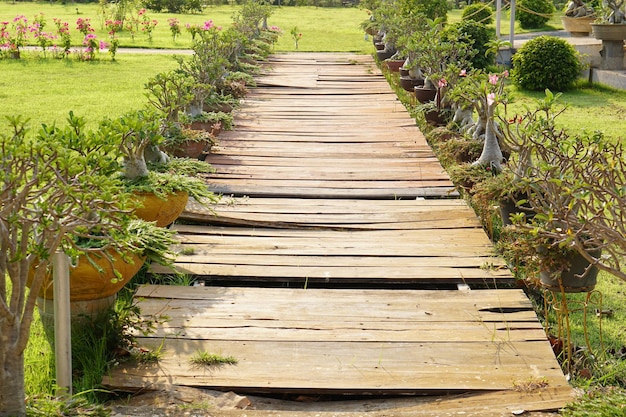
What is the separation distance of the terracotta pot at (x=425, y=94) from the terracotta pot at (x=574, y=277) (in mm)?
5289

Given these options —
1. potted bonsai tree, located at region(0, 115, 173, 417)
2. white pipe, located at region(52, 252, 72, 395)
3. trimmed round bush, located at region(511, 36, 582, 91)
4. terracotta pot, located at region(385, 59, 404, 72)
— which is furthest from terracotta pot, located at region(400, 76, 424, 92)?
white pipe, located at region(52, 252, 72, 395)

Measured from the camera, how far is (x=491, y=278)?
480 cm

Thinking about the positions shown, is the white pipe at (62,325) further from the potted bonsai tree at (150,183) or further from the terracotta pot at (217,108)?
the terracotta pot at (217,108)

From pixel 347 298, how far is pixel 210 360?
3.16ft

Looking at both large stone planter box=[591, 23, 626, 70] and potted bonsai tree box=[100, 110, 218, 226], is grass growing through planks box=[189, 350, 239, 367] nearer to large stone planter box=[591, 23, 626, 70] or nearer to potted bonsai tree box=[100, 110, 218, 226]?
potted bonsai tree box=[100, 110, 218, 226]

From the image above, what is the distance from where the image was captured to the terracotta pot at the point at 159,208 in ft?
16.3

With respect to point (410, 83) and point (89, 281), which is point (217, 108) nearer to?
point (410, 83)

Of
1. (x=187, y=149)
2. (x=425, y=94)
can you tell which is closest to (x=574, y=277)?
(x=187, y=149)

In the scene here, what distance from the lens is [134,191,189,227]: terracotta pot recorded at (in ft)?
16.3

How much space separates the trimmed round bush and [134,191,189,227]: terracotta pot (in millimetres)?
8033

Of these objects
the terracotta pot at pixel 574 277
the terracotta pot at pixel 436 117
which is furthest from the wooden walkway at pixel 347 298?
the terracotta pot at pixel 436 117

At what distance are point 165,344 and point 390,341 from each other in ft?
3.19

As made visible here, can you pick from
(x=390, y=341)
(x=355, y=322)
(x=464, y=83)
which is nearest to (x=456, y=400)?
(x=390, y=341)

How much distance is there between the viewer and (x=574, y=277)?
423 cm
